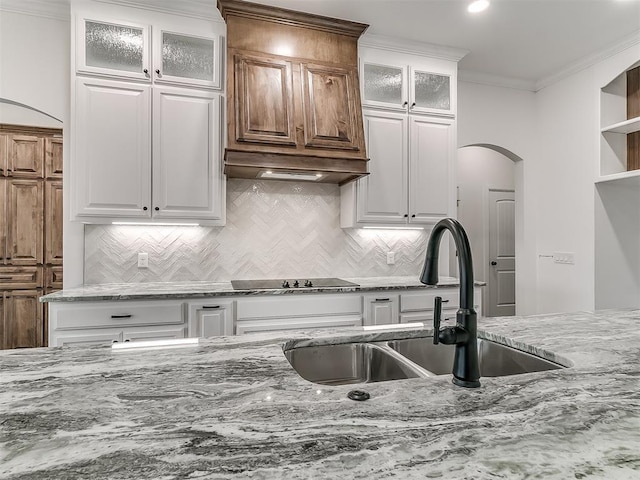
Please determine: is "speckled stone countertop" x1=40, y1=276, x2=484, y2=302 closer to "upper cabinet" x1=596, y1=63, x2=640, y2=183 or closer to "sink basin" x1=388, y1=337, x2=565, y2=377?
"sink basin" x1=388, y1=337, x2=565, y2=377

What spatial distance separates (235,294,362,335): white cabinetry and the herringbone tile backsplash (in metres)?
0.62

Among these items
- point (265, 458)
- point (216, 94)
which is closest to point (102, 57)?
point (216, 94)

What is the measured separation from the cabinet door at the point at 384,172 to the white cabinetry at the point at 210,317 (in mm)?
1318

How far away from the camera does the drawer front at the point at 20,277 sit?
13.9 ft

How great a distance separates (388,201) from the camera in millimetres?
3277

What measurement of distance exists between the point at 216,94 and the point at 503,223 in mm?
4234

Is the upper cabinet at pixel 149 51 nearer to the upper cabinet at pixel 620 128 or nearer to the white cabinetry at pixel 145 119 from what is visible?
the white cabinetry at pixel 145 119

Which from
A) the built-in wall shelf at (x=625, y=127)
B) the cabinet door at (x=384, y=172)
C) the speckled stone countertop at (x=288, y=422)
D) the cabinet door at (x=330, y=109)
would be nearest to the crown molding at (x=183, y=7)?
the cabinet door at (x=330, y=109)

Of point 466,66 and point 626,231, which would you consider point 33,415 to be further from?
point 626,231

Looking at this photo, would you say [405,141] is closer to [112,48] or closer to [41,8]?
[112,48]

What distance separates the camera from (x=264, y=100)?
2.82m

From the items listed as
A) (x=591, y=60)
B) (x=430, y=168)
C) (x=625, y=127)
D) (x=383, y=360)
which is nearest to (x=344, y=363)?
(x=383, y=360)

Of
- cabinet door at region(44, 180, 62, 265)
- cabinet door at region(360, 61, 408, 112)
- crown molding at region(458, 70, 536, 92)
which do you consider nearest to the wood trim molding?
cabinet door at region(360, 61, 408, 112)

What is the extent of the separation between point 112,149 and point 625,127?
14.0 feet
